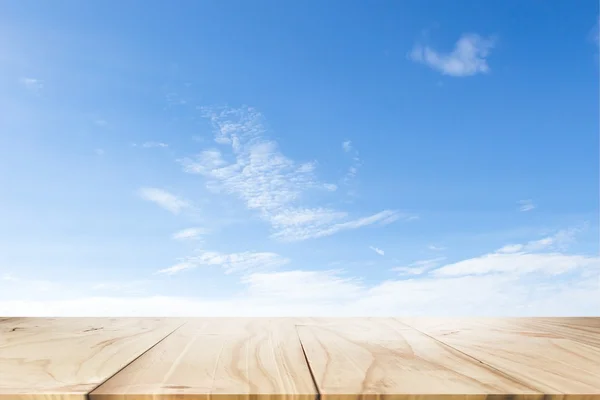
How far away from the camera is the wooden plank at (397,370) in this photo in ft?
2.16

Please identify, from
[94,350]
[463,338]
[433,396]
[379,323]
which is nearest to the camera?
[433,396]

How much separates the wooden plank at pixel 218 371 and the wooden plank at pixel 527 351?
1.10 feet

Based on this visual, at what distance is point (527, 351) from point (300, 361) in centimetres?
46

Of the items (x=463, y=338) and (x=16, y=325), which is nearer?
(x=463, y=338)

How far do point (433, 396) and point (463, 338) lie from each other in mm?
542

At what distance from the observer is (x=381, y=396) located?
65 centimetres

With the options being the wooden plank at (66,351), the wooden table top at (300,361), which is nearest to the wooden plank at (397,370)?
the wooden table top at (300,361)

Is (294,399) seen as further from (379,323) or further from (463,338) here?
(379,323)

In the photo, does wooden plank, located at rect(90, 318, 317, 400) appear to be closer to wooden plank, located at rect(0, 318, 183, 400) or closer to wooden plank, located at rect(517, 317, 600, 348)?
wooden plank, located at rect(0, 318, 183, 400)

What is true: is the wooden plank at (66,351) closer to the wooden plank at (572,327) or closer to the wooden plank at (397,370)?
the wooden plank at (397,370)

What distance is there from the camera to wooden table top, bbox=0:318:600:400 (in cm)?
67

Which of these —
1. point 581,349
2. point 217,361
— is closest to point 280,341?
point 217,361

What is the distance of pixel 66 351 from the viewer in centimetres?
97

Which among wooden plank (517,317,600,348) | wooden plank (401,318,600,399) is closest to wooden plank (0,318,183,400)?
wooden plank (401,318,600,399)
